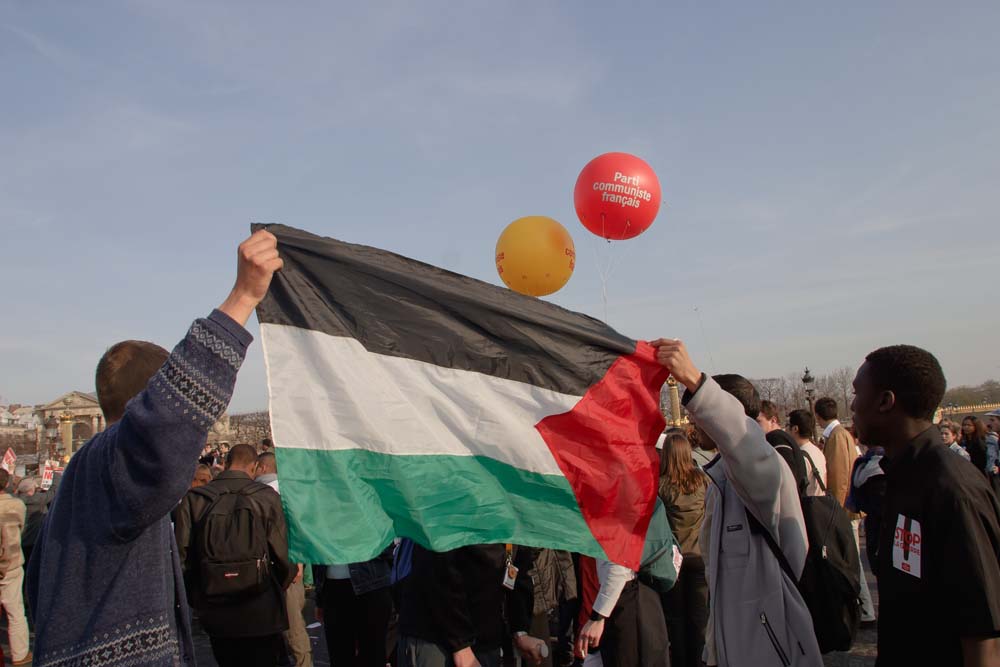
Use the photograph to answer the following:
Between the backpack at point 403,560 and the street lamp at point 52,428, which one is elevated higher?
the street lamp at point 52,428

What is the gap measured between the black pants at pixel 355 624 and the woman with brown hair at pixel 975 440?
494 inches

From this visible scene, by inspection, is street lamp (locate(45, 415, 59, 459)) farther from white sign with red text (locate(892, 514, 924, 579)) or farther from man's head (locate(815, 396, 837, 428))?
white sign with red text (locate(892, 514, 924, 579))

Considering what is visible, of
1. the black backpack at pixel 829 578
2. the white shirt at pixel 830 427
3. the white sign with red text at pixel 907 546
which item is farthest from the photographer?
the white shirt at pixel 830 427

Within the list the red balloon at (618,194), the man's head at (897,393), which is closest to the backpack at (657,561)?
the man's head at (897,393)

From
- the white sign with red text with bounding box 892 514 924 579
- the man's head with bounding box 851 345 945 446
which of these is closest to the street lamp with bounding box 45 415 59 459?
the man's head with bounding box 851 345 945 446

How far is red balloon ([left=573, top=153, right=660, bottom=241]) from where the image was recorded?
336 inches

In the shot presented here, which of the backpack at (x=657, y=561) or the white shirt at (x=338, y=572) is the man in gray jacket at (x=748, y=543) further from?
the white shirt at (x=338, y=572)

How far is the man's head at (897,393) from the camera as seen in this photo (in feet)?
8.72

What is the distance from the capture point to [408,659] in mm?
3680

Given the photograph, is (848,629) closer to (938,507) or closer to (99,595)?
(938,507)

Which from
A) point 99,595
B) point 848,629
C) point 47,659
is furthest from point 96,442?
point 848,629

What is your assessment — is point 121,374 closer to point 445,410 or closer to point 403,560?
point 445,410

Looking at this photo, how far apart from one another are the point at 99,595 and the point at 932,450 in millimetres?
2677

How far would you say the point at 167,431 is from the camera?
183cm
